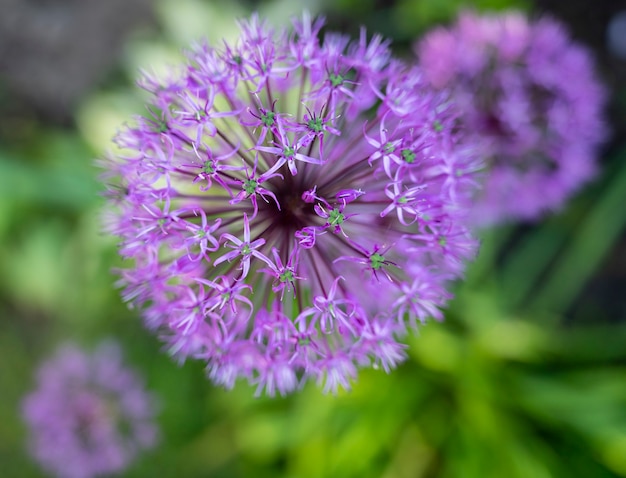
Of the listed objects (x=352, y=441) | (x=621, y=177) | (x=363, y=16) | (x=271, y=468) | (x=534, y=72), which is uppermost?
(x=363, y=16)

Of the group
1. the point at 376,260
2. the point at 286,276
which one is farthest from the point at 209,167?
the point at 376,260

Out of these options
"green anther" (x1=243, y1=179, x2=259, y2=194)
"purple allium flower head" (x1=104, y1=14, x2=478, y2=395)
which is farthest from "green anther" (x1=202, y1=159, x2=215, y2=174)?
"green anther" (x1=243, y1=179, x2=259, y2=194)

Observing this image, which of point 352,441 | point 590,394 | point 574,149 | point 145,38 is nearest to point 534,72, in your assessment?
point 574,149

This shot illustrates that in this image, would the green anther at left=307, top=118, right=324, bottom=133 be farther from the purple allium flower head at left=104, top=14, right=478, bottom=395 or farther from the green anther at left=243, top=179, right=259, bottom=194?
the green anther at left=243, top=179, right=259, bottom=194

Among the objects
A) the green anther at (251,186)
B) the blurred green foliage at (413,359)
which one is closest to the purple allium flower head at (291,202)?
the green anther at (251,186)

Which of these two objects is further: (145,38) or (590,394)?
(145,38)

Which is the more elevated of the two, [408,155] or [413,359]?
[408,155]

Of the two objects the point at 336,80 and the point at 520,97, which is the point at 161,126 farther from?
the point at 520,97

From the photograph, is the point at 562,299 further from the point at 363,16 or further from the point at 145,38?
the point at 145,38
